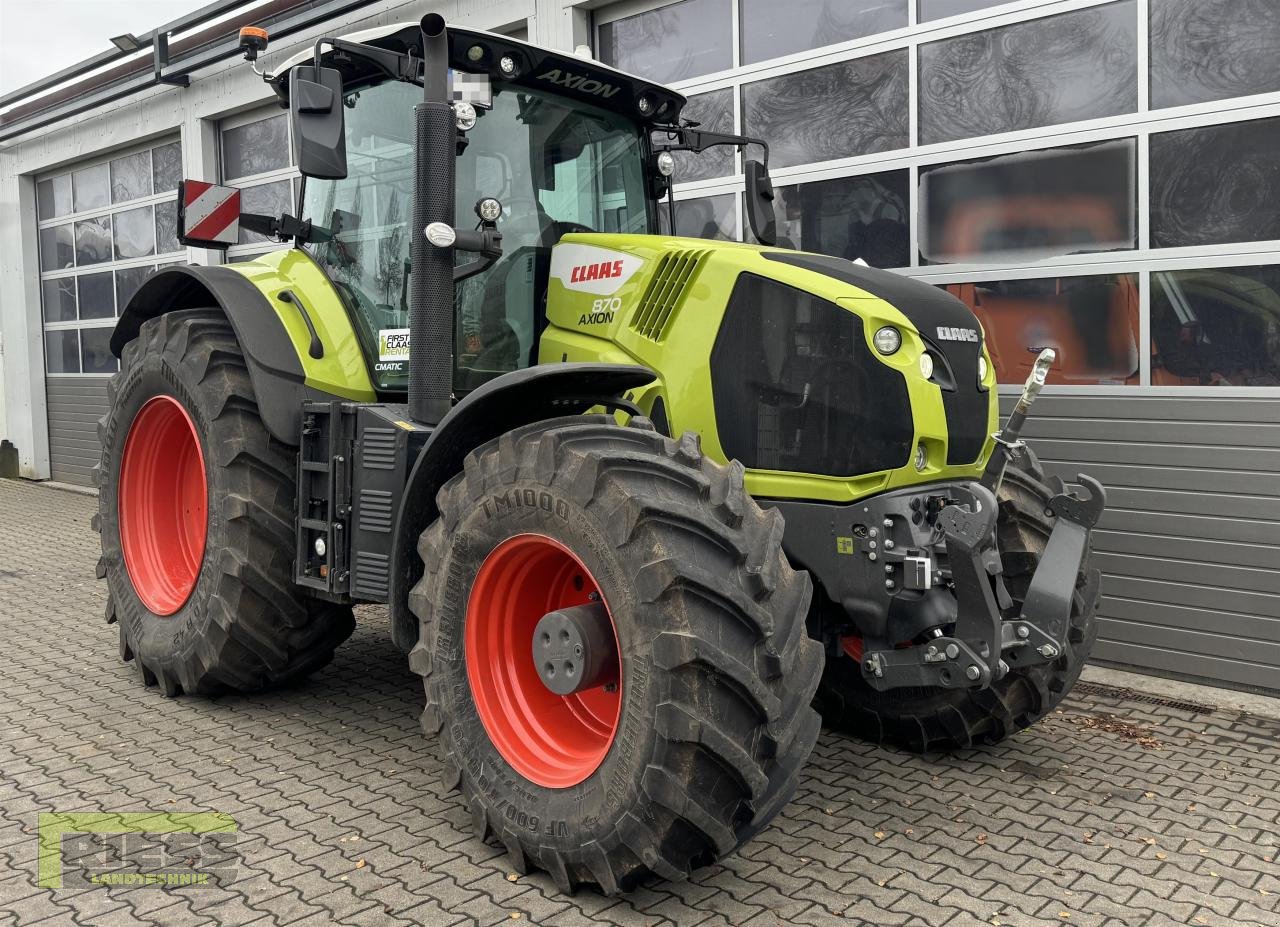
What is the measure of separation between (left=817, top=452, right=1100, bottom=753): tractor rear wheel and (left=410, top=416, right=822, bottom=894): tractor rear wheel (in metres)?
1.32

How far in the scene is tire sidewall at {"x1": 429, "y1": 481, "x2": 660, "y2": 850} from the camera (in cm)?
287

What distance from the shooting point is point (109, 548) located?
525 cm

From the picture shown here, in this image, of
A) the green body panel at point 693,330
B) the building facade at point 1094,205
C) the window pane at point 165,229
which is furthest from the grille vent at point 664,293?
the window pane at point 165,229

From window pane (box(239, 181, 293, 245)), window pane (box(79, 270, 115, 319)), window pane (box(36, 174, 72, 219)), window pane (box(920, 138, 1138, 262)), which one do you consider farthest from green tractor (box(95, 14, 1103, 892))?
window pane (box(36, 174, 72, 219))

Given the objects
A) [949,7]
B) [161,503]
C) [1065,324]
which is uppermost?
[949,7]

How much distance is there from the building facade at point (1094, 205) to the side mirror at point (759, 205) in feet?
5.43

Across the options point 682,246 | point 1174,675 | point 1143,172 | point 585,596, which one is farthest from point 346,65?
point 1174,675

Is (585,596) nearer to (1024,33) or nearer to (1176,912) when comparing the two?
(1176,912)

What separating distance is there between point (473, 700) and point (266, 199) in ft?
29.8

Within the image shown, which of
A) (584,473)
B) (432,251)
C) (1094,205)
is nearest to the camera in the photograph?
(584,473)

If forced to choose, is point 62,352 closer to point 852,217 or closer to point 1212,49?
point 852,217

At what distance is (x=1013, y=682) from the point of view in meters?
4.08

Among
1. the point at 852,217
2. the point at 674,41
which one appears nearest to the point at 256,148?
the point at 674,41

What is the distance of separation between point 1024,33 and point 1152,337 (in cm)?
175
